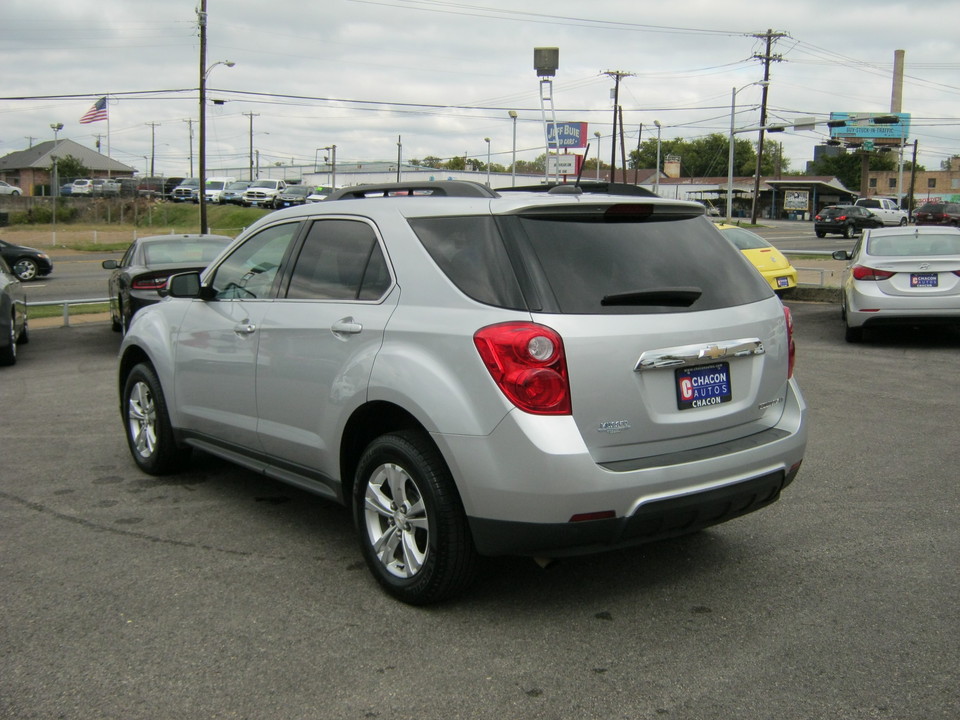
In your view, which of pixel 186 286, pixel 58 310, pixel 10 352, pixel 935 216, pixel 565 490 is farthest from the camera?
pixel 935 216

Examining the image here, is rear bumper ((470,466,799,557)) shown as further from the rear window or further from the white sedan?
the white sedan

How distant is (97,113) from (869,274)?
36031 millimetres

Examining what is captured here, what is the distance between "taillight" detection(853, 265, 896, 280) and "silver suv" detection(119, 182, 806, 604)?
324 inches

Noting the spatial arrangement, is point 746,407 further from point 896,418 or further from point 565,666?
point 896,418

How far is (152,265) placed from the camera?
44.0ft

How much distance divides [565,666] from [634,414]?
1008mm

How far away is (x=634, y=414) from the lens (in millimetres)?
3896

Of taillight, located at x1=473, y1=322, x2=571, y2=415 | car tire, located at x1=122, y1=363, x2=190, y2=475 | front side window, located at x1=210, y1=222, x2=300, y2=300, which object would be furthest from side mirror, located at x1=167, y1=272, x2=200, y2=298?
taillight, located at x1=473, y1=322, x2=571, y2=415

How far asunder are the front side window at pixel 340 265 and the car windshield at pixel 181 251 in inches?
353

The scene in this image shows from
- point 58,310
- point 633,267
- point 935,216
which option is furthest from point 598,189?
point 935,216

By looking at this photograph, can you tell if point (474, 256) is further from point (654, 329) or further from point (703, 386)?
point (703, 386)

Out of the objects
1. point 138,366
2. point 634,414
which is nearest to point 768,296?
point 634,414

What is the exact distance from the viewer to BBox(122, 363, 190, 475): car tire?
20.5 ft

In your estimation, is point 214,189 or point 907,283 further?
point 214,189
